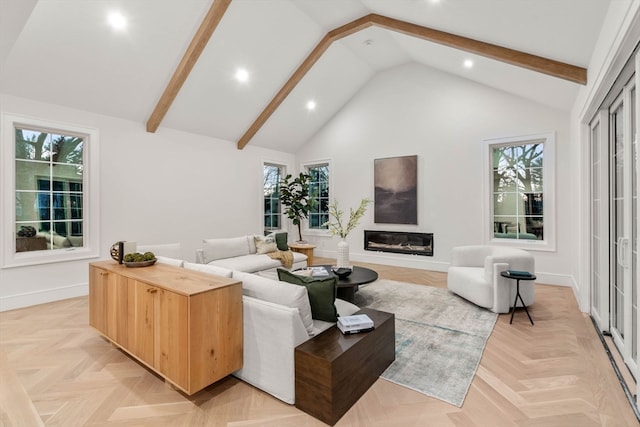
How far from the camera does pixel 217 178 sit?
6.28 m

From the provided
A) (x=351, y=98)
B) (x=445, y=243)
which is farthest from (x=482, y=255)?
(x=351, y=98)

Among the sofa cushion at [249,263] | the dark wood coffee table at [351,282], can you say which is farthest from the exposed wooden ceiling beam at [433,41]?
the dark wood coffee table at [351,282]

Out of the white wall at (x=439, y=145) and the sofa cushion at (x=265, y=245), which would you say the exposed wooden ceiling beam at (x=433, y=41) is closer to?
the white wall at (x=439, y=145)

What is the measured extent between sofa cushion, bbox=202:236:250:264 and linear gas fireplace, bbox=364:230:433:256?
2781 mm

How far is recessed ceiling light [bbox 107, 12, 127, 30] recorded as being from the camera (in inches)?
139

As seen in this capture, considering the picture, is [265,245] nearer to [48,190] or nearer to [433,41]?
[48,190]

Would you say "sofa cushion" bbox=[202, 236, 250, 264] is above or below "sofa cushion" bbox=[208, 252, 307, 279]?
above

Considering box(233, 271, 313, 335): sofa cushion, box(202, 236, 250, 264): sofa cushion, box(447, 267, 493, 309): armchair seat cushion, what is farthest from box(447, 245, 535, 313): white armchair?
box(202, 236, 250, 264): sofa cushion

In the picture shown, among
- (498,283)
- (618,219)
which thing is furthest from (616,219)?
(498,283)

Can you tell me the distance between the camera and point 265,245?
5.43 metres

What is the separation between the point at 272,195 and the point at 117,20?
4607 mm

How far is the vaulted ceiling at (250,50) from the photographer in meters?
3.13

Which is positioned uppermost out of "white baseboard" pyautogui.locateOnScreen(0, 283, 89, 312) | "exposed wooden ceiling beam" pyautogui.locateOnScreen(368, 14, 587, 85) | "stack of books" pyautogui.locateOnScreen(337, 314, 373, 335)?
"exposed wooden ceiling beam" pyautogui.locateOnScreen(368, 14, 587, 85)

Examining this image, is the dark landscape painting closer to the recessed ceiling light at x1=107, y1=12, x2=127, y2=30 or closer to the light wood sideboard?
the light wood sideboard
